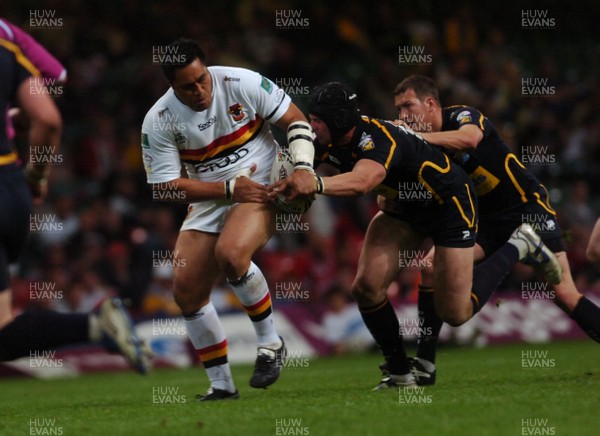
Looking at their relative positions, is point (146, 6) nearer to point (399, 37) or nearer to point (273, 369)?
point (399, 37)

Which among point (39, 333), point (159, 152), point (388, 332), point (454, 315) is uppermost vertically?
point (159, 152)

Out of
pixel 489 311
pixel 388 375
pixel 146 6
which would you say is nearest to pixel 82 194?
pixel 146 6

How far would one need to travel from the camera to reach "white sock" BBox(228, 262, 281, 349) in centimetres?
764

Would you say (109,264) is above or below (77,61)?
below

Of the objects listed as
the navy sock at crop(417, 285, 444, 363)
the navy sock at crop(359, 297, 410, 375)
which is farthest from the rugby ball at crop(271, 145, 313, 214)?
the navy sock at crop(417, 285, 444, 363)

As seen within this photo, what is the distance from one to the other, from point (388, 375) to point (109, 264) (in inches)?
280

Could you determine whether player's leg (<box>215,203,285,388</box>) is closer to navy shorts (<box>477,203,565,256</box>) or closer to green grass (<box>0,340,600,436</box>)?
green grass (<box>0,340,600,436</box>)

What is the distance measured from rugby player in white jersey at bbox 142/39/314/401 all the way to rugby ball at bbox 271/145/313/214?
132 mm

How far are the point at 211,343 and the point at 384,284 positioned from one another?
1.37m

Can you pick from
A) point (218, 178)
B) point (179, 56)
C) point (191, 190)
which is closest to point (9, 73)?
point (179, 56)

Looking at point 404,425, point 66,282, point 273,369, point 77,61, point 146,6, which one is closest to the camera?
point 404,425

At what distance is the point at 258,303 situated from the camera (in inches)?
305

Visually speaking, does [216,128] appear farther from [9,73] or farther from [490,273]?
[490,273]

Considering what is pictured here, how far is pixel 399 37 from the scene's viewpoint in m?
18.5
